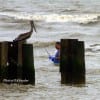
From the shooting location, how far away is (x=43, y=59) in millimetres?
14766

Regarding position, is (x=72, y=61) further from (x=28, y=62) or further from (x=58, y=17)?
(x=58, y=17)

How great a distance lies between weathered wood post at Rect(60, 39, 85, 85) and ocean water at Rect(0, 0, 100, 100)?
0.21 metres

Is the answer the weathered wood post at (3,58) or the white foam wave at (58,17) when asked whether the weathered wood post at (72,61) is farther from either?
the white foam wave at (58,17)

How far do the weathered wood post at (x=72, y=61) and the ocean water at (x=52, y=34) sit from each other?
0.21m

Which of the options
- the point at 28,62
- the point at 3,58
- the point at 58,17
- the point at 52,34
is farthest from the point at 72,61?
the point at 58,17

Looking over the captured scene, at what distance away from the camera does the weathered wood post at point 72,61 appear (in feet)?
32.5

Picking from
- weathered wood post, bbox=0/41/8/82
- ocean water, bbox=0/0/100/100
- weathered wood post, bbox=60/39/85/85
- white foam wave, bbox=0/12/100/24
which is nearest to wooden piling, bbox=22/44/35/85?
ocean water, bbox=0/0/100/100

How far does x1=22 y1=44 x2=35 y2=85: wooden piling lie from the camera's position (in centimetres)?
966

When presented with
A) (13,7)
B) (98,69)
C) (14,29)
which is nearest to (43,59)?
(98,69)

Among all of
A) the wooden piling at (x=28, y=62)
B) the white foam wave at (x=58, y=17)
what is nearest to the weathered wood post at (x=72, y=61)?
the wooden piling at (x=28, y=62)

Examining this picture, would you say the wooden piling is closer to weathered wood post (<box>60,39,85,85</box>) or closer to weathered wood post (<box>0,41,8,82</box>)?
weathered wood post (<box>0,41,8,82</box>)

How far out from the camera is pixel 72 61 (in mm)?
10008

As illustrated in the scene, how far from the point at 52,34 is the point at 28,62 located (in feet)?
45.4

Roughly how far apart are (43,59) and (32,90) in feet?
16.4
